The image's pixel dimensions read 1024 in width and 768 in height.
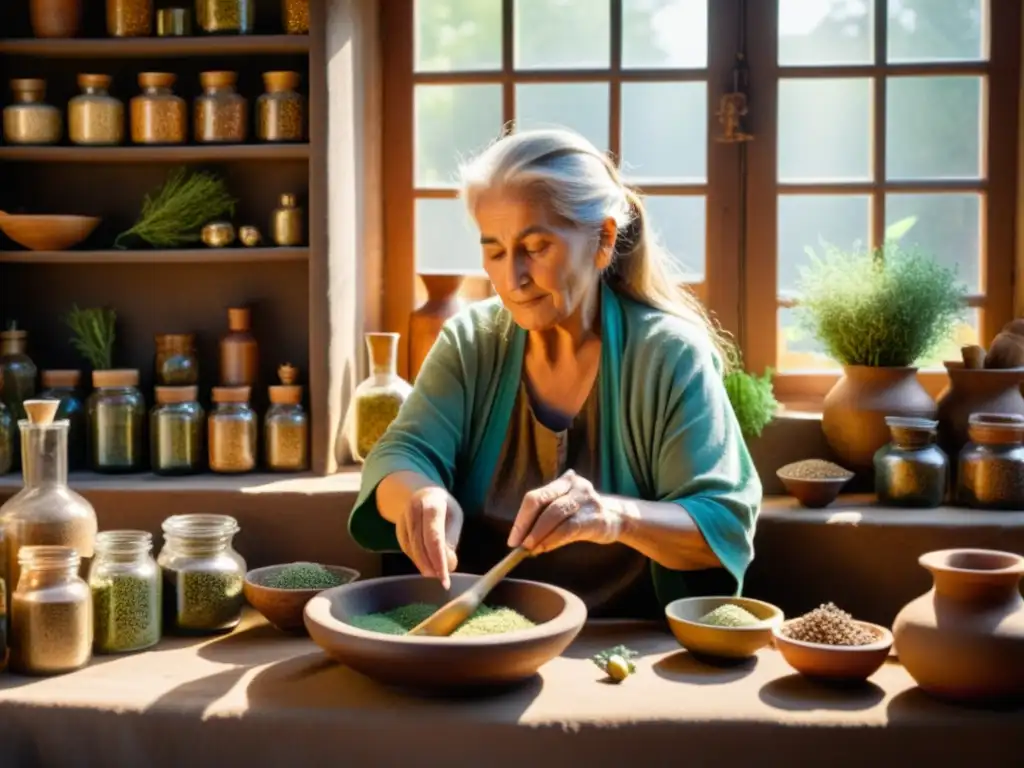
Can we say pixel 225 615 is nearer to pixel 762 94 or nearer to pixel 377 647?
pixel 377 647

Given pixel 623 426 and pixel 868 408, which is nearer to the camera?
pixel 623 426

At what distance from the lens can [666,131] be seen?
10.0 feet

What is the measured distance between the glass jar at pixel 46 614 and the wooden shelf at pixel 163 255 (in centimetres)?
107

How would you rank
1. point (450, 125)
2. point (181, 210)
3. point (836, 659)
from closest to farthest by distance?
point (836, 659), point (181, 210), point (450, 125)

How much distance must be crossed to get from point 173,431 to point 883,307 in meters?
1.55

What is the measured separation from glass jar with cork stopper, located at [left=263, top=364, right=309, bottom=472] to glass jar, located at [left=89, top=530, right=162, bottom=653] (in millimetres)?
752

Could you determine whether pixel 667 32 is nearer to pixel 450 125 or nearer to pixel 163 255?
pixel 450 125

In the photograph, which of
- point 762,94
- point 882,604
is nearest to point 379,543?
point 882,604

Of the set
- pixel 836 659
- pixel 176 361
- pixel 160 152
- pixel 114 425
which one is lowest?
pixel 836 659

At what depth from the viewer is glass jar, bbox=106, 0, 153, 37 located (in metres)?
2.86

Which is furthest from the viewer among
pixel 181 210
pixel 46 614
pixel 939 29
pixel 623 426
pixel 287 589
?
pixel 939 29

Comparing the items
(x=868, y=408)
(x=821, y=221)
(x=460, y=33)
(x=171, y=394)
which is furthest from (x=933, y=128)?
(x=171, y=394)

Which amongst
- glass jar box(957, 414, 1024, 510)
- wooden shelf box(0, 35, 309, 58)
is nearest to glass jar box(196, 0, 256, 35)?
wooden shelf box(0, 35, 309, 58)

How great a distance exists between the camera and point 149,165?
3.00 m
